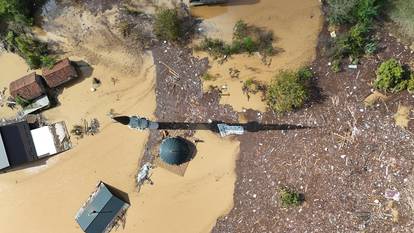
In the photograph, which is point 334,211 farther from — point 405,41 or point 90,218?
point 90,218

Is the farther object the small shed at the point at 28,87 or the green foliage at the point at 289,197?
the small shed at the point at 28,87

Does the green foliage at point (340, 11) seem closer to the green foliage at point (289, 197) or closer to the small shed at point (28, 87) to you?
the green foliage at point (289, 197)

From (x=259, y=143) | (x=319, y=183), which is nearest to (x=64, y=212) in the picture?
(x=259, y=143)

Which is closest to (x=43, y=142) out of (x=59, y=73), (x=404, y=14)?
(x=59, y=73)

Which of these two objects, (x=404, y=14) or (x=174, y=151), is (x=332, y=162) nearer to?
(x=174, y=151)

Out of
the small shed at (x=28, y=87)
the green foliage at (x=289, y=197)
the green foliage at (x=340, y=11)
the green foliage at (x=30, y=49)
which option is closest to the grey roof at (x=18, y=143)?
the small shed at (x=28, y=87)

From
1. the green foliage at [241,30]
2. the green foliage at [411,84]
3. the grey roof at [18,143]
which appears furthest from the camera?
the green foliage at [241,30]

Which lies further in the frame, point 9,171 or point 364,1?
point 9,171
